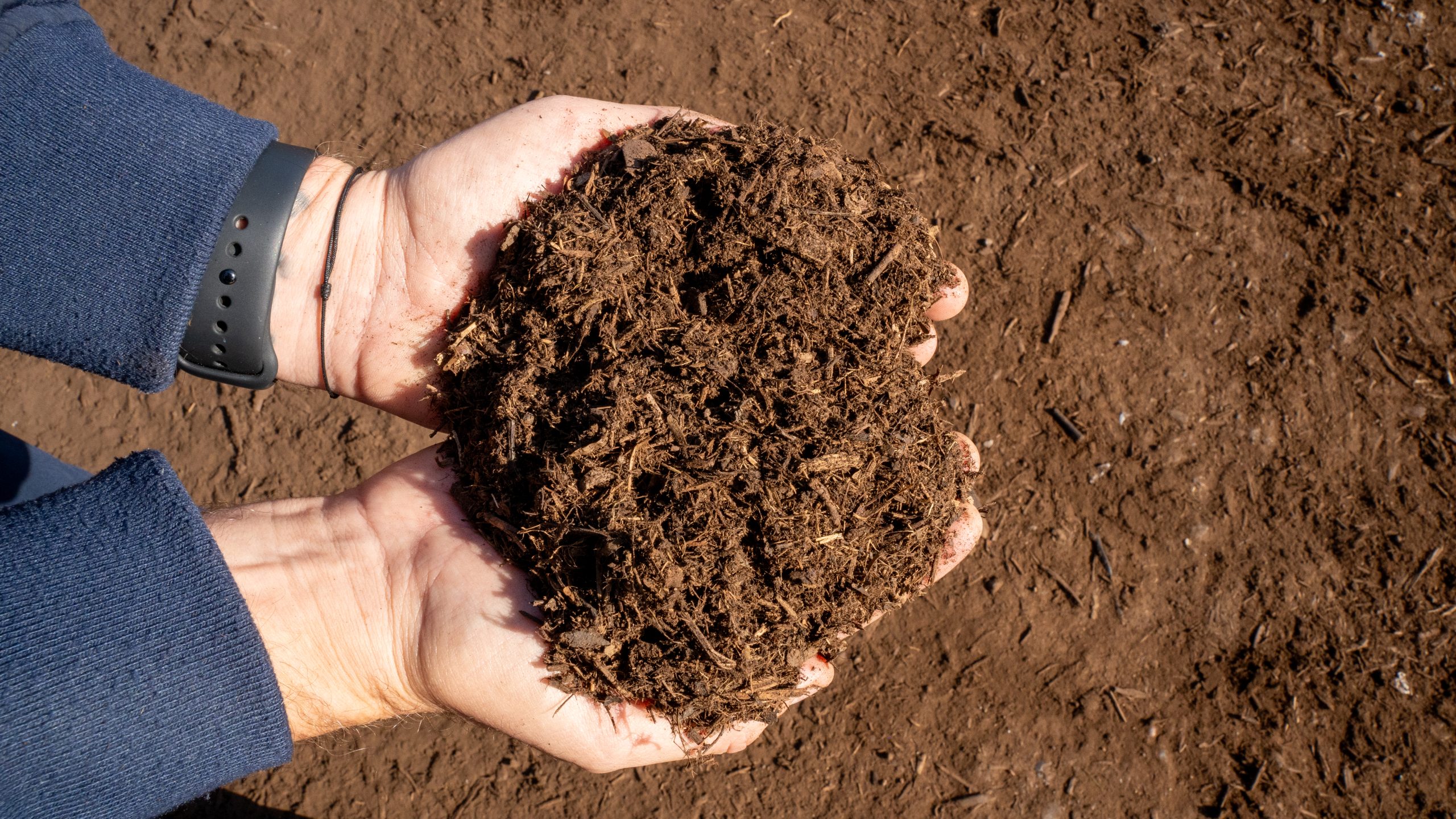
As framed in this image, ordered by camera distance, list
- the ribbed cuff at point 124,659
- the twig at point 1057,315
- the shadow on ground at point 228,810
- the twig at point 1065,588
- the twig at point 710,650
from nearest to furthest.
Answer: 1. the ribbed cuff at point 124,659
2. the twig at point 710,650
3. the twig at point 1065,588
4. the shadow on ground at point 228,810
5. the twig at point 1057,315

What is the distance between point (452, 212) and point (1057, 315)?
2550mm

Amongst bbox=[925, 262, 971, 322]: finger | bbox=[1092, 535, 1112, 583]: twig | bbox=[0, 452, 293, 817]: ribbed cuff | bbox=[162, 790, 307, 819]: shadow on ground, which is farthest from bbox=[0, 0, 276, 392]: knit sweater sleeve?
bbox=[1092, 535, 1112, 583]: twig

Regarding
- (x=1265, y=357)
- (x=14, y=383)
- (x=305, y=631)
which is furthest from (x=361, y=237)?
(x=1265, y=357)

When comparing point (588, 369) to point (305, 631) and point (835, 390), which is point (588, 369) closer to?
point (835, 390)

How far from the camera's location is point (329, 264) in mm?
2754

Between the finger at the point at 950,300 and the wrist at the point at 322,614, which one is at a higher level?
the finger at the point at 950,300

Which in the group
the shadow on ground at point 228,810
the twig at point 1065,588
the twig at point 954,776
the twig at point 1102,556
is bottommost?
the shadow on ground at point 228,810

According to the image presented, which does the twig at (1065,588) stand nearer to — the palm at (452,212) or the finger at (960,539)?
the finger at (960,539)

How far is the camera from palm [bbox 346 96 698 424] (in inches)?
108

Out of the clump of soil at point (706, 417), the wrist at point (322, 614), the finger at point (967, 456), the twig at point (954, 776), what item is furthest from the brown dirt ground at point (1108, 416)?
the clump of soil at point (706, 417)

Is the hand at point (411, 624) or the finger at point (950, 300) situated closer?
the hand at point (411, 624)

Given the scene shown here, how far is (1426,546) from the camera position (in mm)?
3434

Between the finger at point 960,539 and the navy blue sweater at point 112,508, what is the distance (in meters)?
1.97

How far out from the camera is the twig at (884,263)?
2.54m
